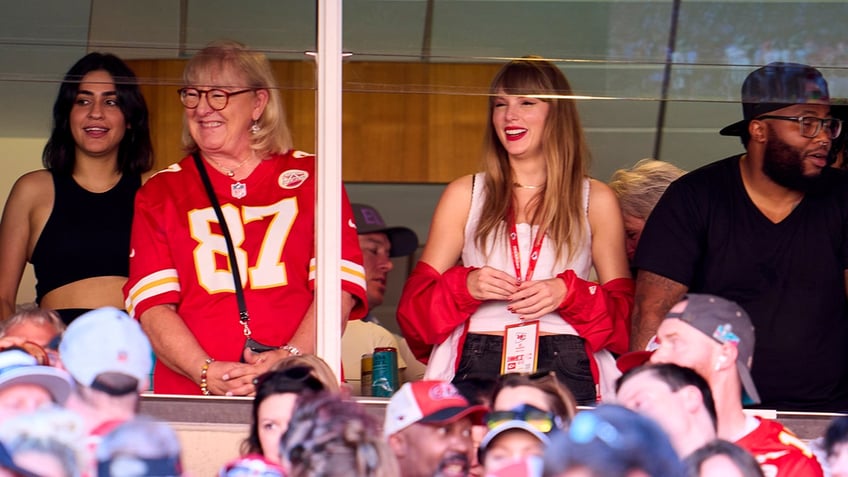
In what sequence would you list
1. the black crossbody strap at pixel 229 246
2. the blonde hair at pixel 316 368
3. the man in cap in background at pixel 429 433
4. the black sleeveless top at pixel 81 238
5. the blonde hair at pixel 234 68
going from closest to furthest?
the man in cap in background at pixel 429 433 → the blonde hair at pixel 316 368 → the black crossbody strap at pixel 229 246 → the blonde hair at pixel 234 68 → the black sleeveless top at pixel 81 238

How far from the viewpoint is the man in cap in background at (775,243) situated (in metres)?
4.07

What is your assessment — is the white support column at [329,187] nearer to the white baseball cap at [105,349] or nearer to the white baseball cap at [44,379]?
the white baseball cap at [105,349]

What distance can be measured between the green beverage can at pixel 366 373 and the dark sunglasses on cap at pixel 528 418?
1.27 m

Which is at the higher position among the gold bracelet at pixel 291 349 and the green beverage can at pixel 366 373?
the gold bracelet at pixel 291 349

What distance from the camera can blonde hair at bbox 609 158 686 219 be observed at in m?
4.81

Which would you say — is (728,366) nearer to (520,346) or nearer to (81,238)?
(520,346)

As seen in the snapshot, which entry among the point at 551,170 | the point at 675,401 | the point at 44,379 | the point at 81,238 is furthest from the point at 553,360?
the point at 44,379

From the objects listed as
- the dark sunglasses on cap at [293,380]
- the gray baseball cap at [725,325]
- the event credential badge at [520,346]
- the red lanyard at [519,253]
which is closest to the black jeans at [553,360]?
the event credential badge at [520,346]

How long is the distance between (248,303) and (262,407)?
104 centimetres

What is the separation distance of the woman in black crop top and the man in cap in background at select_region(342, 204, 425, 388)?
805 millimetres

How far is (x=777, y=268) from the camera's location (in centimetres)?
412

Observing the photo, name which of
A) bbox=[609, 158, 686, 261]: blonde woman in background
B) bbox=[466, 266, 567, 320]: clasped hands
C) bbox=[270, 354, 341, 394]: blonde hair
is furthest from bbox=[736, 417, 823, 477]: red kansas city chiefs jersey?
bbox=[609, 158, 686, 261]: blonde woman in background

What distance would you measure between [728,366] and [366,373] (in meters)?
1.61

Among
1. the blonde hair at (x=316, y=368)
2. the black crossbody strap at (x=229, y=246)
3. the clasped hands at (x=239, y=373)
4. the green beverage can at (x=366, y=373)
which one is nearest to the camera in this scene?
the blonde hair at (x=316, y=368)
